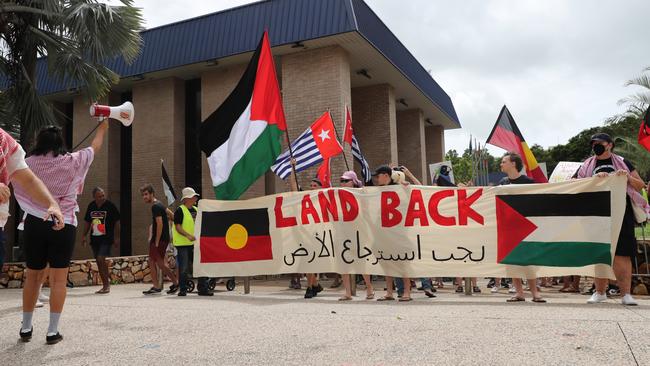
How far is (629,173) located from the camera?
229 inches

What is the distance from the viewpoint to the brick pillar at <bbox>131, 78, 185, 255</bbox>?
1595 centimetres

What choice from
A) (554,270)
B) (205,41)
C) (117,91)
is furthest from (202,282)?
(117,91)

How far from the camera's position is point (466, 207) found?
652 cm

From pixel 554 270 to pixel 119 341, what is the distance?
494 centimetres

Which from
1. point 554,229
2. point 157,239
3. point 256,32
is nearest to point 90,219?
point 157,239

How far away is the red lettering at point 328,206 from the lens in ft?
22.9

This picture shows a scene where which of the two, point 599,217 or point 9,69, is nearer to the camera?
point 599,217

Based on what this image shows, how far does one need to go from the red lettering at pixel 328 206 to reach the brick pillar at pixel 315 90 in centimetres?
557

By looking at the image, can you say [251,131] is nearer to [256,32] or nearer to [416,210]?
[416,210]

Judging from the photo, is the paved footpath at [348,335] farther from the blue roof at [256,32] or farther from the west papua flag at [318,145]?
the blue roof at [256,32]

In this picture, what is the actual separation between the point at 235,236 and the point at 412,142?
538 inches

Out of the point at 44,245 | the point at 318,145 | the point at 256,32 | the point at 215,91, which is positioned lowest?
the point at 44,245

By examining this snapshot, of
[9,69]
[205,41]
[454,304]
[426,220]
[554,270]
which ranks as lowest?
[454,304]

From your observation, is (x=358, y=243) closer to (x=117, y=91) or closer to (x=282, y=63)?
(x=282, y=63)
